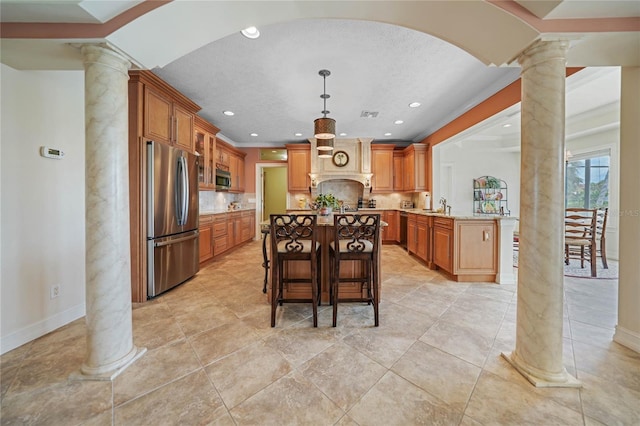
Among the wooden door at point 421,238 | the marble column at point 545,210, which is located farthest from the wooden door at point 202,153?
the marble column at point 545,210

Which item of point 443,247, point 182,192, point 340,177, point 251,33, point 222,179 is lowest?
point 443,247

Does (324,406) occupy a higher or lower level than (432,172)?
lower

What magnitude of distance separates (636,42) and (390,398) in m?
2.80

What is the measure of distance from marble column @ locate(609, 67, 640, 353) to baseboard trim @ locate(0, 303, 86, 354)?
15.7 feet

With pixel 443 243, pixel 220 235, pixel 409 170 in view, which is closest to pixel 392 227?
pixel 409 170

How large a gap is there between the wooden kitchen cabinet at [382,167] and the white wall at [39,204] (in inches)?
215

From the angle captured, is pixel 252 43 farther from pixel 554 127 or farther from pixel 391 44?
pixel 554 127

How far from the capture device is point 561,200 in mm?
1554

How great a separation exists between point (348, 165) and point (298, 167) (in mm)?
1300

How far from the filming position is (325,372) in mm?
1601

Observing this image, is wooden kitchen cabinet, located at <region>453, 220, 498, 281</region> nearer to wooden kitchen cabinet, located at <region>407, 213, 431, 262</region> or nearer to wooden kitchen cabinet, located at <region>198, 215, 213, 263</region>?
wooden kitchen cabinet, located at <region>407, 213, 431, 262</region>

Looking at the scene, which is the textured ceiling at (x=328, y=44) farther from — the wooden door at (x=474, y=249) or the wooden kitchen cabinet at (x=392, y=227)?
the wooden kitchen cabinet at (x=392, y=227)

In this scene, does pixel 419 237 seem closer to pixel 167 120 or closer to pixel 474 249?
pixel 474 249

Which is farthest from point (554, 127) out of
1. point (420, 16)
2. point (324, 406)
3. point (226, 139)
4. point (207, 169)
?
point (226, 139)
